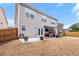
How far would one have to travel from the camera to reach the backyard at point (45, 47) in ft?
18.4

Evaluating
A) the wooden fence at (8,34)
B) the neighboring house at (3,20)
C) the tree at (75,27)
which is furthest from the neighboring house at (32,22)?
the tree at (75,27)

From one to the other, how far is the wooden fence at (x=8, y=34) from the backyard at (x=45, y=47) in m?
0.10

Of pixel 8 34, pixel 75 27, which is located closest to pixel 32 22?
pixel 8 34

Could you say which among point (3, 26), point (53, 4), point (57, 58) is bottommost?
point (57, 58)

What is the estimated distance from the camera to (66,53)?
221 inches

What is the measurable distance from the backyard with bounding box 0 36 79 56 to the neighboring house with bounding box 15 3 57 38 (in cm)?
21

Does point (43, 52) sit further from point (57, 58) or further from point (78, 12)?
point (78, 12)

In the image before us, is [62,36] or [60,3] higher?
[60,3]

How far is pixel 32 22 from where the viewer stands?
5.73 meters

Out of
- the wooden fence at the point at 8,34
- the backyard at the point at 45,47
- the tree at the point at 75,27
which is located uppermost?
the tree at the point at 75,27

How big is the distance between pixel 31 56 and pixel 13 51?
0.42 metres

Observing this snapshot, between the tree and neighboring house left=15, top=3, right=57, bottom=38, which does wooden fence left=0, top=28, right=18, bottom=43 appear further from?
the tree

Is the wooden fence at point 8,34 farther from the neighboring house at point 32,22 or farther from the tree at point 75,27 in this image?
the tree at point 75,27

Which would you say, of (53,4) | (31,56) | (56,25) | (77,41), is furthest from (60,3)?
(31,56)
